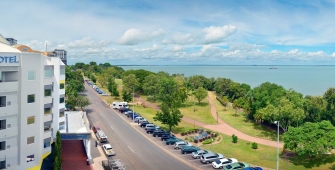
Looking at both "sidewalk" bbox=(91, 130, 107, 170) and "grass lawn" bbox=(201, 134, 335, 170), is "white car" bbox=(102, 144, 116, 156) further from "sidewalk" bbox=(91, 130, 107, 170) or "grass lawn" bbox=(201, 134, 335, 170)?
"grass lawn" bbox=(201, 134, 335, 170)

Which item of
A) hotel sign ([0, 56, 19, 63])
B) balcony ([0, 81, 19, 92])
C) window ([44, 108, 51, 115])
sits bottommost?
window ([44, 108, 51, 115])

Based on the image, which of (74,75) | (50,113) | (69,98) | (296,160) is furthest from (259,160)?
(74,75)

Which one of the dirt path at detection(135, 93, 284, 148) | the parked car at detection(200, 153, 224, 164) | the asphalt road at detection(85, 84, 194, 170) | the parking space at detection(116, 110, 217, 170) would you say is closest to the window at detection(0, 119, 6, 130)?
the asphalt road at detection(85, 84, 194, 170)

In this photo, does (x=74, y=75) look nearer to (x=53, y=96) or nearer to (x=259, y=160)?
(x=53, y=96)

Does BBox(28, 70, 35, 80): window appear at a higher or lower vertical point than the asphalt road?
higher

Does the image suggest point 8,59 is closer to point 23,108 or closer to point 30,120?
point 23,108

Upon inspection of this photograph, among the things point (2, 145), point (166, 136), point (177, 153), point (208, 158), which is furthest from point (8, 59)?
point (166, 136)
